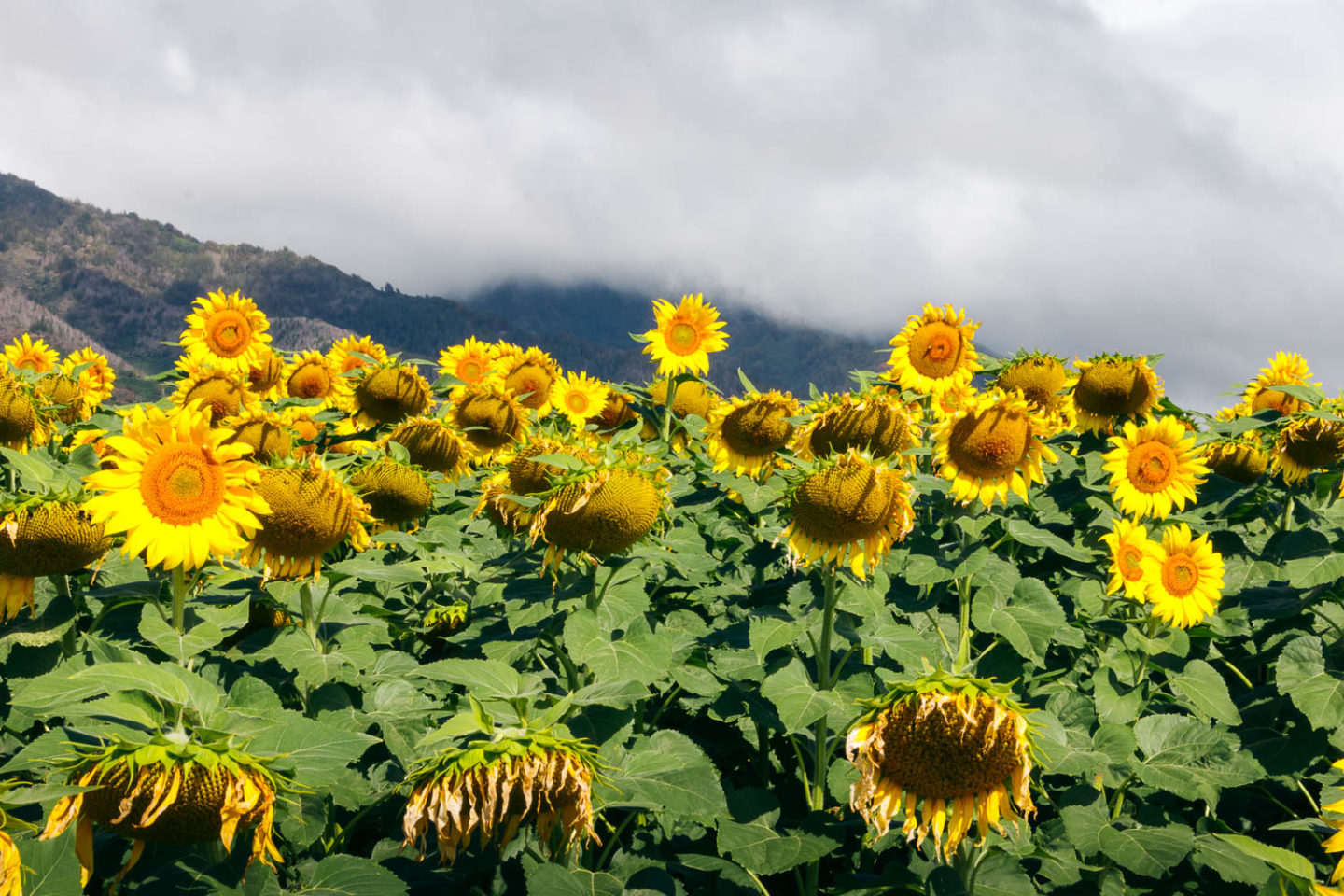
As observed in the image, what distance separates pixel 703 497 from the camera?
439cm

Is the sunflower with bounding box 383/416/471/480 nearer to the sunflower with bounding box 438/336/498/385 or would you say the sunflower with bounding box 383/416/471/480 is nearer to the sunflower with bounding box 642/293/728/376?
the sunflower with bounding box 642/293/728/376

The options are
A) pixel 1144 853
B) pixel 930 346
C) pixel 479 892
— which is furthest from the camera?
pixel 930 346

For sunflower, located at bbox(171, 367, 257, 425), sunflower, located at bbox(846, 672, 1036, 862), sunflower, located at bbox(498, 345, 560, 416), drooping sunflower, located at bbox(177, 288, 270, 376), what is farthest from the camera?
drooping sunflower, located at bbox(177, 288, 270, 376)

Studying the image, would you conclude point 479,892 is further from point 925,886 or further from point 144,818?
point 925,886

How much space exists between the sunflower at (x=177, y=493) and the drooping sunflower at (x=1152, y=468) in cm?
442

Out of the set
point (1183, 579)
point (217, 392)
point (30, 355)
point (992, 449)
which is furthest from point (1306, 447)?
point (30, 355)

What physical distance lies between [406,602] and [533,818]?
2.56 metres

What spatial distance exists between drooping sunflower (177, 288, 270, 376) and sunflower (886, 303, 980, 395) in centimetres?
513

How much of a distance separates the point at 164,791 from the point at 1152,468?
193 inches

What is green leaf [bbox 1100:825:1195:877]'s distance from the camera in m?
3.15

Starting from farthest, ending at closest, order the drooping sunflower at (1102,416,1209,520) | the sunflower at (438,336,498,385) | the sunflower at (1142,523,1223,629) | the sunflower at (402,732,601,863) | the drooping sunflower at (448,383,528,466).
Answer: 1. the sunflower at (438,336,498,385)
2. the drooping sunflower at (448,383,528,466)
3. the drooping sunflower at (1102,416,1209,520)
4. the sunflower at (1142,523,1223,629)
5. the sunflower at (402,732,601,863)

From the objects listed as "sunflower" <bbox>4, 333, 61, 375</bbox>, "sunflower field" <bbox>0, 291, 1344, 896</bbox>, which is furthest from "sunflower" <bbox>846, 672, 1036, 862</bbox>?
"sunflower" <bbox>4, 333, 61, 375</bbox>

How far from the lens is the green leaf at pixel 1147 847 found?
10.3 ft

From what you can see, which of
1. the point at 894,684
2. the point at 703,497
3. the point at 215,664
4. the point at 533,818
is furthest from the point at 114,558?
the point at 894,684
